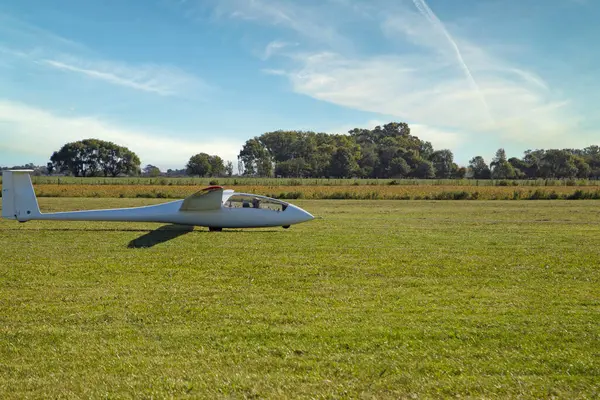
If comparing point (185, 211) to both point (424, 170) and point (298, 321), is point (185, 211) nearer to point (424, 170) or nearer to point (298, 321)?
point (298, 321)

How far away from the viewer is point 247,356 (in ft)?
16.6

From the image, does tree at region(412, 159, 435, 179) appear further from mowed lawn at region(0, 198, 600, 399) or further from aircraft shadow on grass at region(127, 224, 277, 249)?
mowed lawn at region(0, 198, 600, 399)

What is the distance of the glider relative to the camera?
15508 mm

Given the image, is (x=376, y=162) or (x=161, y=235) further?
(x=376, y=162)

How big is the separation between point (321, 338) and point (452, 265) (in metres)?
5.48

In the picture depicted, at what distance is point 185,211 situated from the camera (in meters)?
15.8

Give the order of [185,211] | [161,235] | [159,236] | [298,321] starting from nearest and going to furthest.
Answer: [298,321] → [159,236] → [161,235] → [185,211]

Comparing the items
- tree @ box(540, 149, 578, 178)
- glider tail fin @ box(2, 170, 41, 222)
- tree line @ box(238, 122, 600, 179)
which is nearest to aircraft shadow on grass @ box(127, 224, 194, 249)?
glider tail fin @ box(2, 170, 41, 222)

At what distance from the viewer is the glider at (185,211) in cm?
1551

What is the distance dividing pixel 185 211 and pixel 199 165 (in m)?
98.1

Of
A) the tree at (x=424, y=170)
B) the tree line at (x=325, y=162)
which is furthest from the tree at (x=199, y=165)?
the tree at (x=424, y=170)

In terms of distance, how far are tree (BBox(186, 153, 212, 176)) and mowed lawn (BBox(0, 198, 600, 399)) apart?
10003cm

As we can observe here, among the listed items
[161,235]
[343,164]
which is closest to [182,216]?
[161,235]

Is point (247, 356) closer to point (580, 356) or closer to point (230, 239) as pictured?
point (580, 356)
